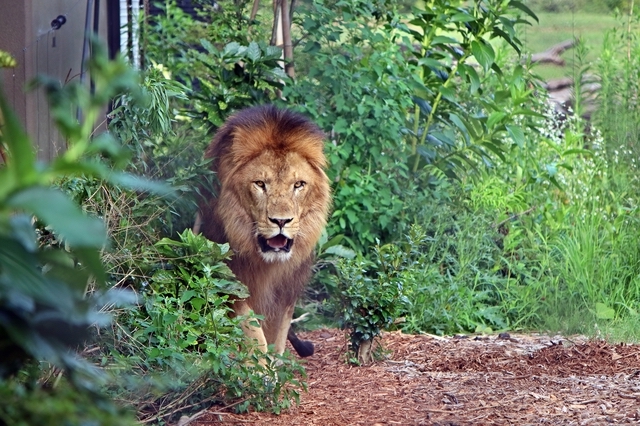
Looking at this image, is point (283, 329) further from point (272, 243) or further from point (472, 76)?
point (472, 76)

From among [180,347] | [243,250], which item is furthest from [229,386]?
[243,250]

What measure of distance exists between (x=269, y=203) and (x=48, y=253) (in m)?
3.44

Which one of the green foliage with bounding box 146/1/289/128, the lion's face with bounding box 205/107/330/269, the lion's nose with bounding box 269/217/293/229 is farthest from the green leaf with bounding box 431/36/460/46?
the lion's nose with bounding box 269/217/293/229

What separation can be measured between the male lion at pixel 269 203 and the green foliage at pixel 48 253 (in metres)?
3.35

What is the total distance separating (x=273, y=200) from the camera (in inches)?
177

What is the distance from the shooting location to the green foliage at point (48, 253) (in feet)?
3.01

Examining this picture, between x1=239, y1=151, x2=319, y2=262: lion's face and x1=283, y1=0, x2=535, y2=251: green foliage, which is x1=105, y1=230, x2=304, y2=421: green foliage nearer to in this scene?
x1=239, y1=151, x2=319, y2=262: lion's face

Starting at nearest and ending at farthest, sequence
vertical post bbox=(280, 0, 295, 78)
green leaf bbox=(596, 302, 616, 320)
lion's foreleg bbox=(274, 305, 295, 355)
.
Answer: lion's foreleg bbox=(274, 305, 295, 355)
green leaf bbox=(596, 302, 616, 320)
vertical post bbox=(280, 0, 295, 78)

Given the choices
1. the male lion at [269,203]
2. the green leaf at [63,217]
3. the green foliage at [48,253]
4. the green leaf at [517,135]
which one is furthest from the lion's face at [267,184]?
the green leaf at [63,217]

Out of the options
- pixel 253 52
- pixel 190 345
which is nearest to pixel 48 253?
pixel 190 345

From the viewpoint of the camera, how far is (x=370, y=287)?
4535mm

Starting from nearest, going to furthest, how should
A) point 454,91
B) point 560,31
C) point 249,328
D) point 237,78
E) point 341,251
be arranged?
1. point 249,328
2. point 341,251
3. point 237,78
4. point 454,91
5. point 560,31

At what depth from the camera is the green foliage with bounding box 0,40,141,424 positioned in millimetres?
917

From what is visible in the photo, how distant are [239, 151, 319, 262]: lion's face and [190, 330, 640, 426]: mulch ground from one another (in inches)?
26.7
